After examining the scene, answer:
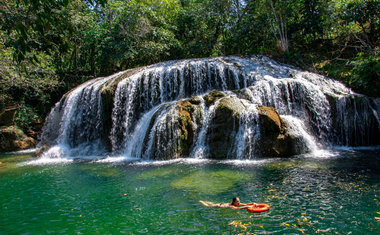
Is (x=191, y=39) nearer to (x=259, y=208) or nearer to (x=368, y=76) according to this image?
(x=368, y=76)

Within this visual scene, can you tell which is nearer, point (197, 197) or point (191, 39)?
point (197, 197)

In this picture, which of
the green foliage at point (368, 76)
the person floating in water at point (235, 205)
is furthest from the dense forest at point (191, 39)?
the person floating in water at point (235, 205)

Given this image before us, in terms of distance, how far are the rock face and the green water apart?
8.75 metres

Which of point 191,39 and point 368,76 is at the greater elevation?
point 191,39

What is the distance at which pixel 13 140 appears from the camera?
16.9m

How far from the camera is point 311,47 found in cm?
1936

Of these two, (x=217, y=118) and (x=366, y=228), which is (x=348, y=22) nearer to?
(x=217, y=118)

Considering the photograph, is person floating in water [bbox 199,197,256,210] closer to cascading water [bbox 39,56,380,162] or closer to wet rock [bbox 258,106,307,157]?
cascading water [bbox 39,56,380,162]

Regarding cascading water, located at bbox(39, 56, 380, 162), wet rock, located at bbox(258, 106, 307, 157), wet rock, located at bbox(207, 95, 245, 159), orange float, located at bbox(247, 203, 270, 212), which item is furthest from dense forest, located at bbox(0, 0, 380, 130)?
orange float, located at bbox(247, 203, 270, 212)

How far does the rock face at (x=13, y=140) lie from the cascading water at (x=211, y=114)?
59.7 inches

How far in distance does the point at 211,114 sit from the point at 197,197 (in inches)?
229

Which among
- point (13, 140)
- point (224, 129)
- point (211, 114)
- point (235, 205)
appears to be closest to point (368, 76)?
point (224, 129)

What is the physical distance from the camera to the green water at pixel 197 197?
4.39 metres

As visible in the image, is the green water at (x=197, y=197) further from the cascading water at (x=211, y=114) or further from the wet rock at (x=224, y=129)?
the cascading water at (x=211, y=114)
